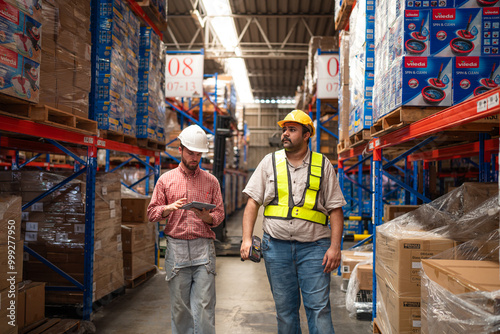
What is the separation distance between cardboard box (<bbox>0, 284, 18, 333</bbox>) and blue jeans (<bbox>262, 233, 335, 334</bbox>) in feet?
6.32

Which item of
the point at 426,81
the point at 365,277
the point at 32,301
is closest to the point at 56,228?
the point at 32,301

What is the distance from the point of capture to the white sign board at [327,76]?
7.97m

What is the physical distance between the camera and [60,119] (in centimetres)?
392

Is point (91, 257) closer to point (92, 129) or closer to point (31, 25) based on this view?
point (92, 129)

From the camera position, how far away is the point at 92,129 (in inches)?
172

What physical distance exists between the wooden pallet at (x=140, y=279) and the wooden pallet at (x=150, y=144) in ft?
6.57

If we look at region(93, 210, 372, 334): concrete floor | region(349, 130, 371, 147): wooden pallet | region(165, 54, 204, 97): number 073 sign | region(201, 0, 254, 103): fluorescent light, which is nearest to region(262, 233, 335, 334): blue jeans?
region(93, 210, 372, 334): concrete floor

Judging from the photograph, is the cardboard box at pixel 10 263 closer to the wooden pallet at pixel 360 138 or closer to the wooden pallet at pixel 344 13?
the wooden pallet at pixel 360 138

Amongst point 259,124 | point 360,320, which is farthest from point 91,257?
point 259,124

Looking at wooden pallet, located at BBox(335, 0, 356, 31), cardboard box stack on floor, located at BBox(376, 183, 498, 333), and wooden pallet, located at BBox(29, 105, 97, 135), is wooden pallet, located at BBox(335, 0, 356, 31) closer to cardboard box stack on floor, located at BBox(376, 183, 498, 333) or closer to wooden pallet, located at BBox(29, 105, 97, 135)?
cardboard box stack on floor, located at BBox(376, 183, 498, 333)

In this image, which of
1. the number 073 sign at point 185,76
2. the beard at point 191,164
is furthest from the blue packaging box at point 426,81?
the number 073 sign at point 185,76

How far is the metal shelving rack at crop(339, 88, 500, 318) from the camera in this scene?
2158mm

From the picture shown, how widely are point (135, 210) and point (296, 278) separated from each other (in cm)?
409

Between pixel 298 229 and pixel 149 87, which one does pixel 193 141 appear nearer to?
Answer: pixel 298 229
